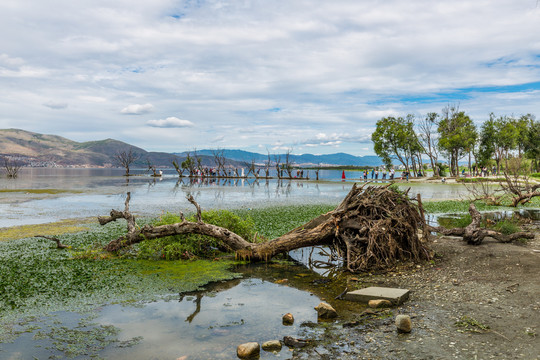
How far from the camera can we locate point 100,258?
1198 cm

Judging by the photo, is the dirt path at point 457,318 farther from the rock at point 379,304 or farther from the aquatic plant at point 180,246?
the aquatic plant at point 180,246

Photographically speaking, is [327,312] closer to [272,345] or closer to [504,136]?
[272,345]

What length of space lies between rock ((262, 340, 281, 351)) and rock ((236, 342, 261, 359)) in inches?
5.4

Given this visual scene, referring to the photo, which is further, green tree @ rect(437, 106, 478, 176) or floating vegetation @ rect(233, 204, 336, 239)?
green tree @ rect(437, 106, 478, 176)

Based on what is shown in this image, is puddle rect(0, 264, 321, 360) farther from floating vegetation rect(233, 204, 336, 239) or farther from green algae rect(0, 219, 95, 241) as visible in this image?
green algae rect(0, 219, 95, 241)

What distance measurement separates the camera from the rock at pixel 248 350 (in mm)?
5732

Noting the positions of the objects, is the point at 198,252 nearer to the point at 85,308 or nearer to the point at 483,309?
the point at 85,308

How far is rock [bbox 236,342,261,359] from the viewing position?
18.8 ft

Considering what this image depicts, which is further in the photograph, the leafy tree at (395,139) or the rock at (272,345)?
the leafy tree at (395,139)

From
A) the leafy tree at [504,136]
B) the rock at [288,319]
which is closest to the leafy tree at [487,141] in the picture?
the leafy tree at [504,136]

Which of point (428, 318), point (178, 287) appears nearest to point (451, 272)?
point (428, 318)

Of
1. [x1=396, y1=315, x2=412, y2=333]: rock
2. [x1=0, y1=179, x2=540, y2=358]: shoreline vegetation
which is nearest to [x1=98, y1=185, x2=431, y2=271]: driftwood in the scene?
[x1=0, y1=179, x2=540, y2=358]: shoreline vegetation

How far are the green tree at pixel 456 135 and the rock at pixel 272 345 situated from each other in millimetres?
68353

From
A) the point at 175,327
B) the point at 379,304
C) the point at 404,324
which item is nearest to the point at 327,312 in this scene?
the point at 379,304
